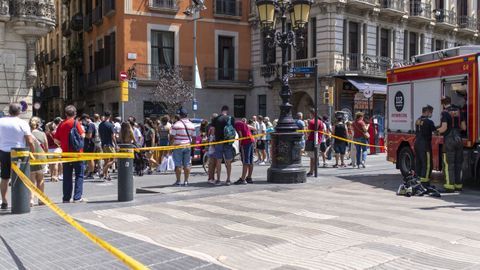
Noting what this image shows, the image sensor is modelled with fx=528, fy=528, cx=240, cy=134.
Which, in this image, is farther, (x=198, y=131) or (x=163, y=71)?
(x=163, y=71)

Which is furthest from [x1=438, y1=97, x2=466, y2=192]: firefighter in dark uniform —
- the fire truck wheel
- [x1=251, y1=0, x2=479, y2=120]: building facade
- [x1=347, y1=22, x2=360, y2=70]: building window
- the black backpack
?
[x1=347, y1=22, x2=360, y2=70]: building window

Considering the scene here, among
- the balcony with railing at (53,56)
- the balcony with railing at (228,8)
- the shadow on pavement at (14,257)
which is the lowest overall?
the shadow on pavement at (14,257)

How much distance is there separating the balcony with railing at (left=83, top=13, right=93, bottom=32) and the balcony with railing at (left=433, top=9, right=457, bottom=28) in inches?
920

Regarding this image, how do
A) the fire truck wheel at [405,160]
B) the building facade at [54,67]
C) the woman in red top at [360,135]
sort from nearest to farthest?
the fire truck wheel at [405,160] → the woman in red top at [360,135] → the building facade at [54,67]

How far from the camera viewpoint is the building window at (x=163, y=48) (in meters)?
31.2

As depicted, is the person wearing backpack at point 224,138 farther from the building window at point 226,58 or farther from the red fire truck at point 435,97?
the building window at point 226,58

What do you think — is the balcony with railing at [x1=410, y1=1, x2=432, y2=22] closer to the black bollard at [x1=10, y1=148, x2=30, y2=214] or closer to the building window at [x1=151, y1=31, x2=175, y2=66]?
the building window at [x1=151, y1=31, x2=175, y2=66]

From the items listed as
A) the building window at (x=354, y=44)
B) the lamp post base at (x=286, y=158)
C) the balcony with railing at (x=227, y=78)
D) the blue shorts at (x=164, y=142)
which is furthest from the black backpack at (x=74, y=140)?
the balcony with railing at (x=227, y=78)

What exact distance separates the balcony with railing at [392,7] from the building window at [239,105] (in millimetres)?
10216

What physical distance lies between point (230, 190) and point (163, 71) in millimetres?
20074

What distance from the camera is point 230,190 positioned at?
1127cm

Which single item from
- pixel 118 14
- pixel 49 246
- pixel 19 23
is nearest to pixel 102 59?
pixel 118 14

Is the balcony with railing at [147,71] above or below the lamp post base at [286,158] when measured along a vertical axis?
above

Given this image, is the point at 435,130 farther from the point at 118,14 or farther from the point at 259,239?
the point at 118,14
